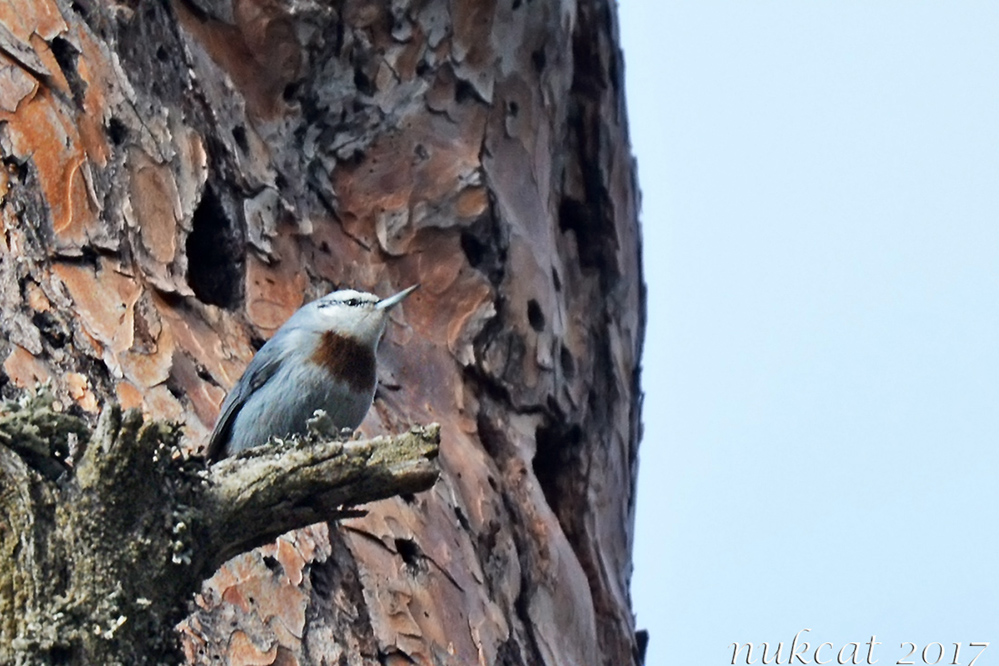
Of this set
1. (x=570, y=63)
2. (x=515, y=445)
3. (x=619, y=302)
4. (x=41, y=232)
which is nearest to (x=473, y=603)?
(x=515, y=445)

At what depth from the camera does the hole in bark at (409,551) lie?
380cm

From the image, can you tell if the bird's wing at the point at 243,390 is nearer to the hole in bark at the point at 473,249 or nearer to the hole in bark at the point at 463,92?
the hole in bark at the point at 473,249

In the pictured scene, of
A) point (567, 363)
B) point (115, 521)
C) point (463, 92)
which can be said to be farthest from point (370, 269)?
point (115, 521)

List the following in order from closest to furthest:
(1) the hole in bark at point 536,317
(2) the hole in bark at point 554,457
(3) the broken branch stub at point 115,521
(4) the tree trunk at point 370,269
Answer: (3) the broken branch stub at point 115,521
(4) the tree trunk at point 370,269
(1) the hole in bark at point 536,317
(2) the hole in bark at point 554,457

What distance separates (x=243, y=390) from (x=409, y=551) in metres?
0.62

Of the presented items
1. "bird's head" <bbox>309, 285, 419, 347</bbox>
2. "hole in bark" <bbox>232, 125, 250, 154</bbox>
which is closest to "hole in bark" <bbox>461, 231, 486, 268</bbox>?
"bird's head" <bbox>309, 285, 419, 347</bbox>

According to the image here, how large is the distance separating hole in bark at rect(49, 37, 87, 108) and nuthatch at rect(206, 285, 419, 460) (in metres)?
0.83

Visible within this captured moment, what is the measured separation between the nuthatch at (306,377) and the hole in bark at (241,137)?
616 millimetres

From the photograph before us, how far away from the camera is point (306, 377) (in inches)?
153

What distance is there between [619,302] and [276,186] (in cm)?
168


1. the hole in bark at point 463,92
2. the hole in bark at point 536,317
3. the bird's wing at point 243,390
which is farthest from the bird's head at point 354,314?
the hole in bark at point 463,92

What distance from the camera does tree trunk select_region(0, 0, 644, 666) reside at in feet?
11.2

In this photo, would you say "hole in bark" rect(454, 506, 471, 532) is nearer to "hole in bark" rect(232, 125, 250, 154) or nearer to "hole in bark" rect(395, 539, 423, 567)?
"hole in bark" rect(395, 539, 423, 567)

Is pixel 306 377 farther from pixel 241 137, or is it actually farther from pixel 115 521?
pixel 115 521
